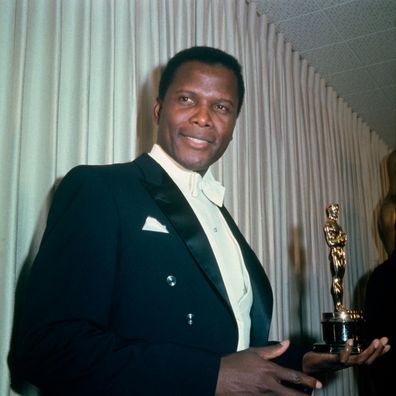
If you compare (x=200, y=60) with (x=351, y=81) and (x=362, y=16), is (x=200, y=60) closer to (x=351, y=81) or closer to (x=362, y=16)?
(x=362, y=16)

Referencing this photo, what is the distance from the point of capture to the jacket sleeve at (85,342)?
92cm

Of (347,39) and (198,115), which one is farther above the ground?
(347,39)

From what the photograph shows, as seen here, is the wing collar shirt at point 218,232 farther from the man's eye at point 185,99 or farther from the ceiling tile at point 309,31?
the ceiling tile at point 309,31

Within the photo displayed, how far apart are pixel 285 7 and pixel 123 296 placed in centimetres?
260

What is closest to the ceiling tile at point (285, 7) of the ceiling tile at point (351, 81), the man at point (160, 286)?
the ceiling tile at point (351, 81)

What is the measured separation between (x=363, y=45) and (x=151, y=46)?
2.05m

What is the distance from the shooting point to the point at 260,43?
122 inches

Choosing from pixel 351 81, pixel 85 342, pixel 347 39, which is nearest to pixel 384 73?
pixel 351 81

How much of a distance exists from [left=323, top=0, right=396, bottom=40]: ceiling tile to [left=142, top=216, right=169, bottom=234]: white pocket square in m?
2.47

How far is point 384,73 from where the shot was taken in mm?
3848

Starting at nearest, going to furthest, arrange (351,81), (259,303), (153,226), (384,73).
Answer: (153,226)
(259,303)
(384,73)
(351,81)

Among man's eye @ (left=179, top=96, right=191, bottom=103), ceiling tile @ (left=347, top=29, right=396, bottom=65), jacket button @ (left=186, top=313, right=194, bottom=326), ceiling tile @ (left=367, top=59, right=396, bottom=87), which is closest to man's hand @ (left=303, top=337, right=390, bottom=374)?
jacket button @ (left=186, top=313, right=194, bottom=326)

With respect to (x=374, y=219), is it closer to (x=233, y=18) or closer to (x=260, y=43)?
(x=260, y=43)

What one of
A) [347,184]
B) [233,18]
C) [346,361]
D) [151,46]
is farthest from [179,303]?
[347,184]
